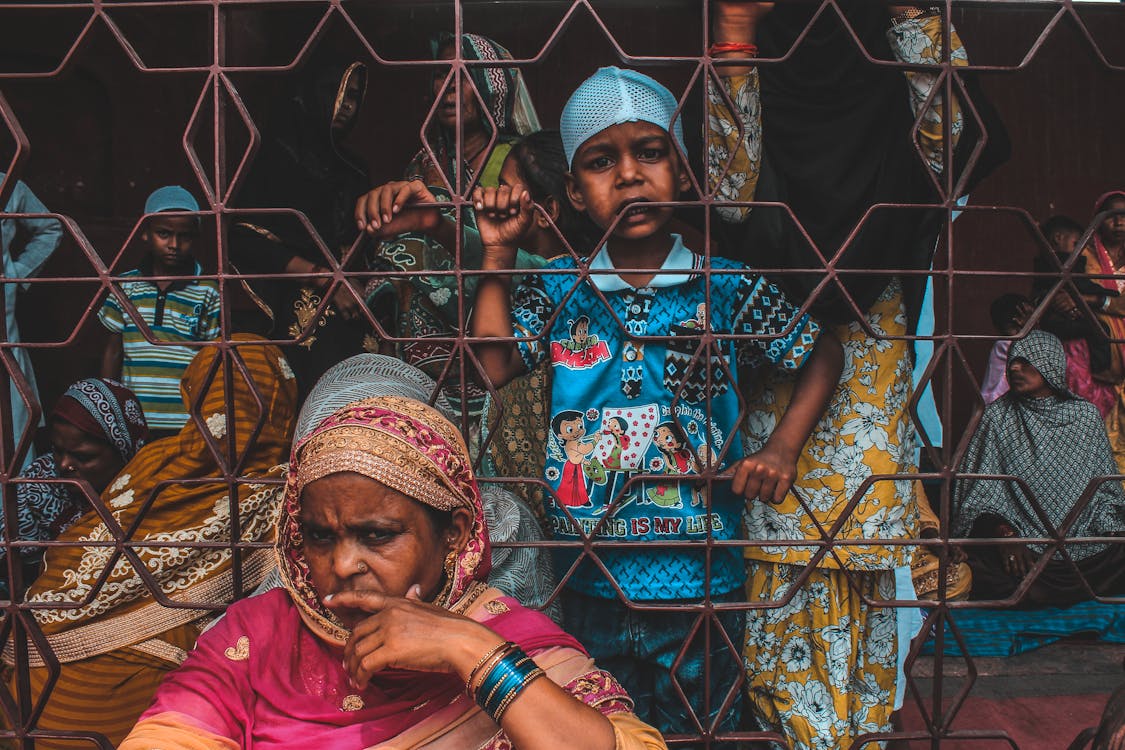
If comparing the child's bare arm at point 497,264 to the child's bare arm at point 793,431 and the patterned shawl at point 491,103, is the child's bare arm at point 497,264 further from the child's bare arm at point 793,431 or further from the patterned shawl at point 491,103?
the patterned shawl at point 491,103

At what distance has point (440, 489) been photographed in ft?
5.63

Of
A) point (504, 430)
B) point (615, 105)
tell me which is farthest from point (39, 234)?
point (615, 105)

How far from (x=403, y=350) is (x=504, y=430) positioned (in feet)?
1.60

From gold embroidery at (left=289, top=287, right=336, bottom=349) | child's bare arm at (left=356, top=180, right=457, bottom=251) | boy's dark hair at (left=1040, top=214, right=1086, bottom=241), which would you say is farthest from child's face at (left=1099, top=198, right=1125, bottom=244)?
child's bare arm at (left=356, top=180, right=457, bottom=251)

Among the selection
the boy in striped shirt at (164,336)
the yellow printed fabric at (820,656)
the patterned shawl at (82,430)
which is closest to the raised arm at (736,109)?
the yellow printed fabric at (820,656)

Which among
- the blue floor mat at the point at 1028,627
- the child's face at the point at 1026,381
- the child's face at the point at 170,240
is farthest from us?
the child's face at the point at 1026,381

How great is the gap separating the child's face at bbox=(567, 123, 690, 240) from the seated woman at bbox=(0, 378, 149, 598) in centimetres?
191

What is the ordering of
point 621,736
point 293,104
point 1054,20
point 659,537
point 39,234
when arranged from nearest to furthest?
point 621,736
point 1054,20
point 659,537
point 293,104
point 39,234

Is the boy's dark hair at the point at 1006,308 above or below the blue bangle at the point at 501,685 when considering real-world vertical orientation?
above

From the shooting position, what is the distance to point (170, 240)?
418cm

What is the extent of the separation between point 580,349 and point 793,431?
0.57 meters

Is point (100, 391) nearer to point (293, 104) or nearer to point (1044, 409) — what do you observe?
point (293, 104)

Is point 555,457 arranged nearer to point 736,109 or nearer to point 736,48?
point 736,109

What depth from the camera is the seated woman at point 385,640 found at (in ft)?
5.12
